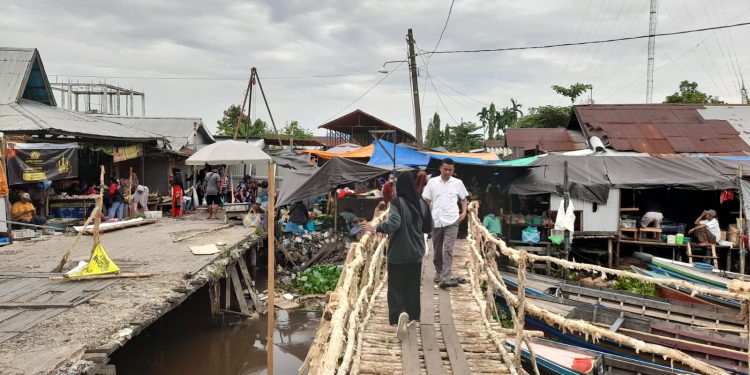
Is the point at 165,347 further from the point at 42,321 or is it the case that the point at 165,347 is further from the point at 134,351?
the point at 42,321

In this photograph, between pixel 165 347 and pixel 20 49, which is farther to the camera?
pixel 20 49

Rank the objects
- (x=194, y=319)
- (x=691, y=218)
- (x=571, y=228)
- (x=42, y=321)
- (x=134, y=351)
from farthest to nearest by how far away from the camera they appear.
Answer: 1. (x=691, y=218)
2. (x=571, y=228)
3. (x=194, y=319)
4. (x=134, y=351)
5. (x=42, y=321)

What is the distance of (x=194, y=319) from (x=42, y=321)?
529 centimetres

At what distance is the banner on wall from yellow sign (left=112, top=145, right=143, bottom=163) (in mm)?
1805

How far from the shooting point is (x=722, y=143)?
1580cm

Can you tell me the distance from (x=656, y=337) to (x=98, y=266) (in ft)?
25.9

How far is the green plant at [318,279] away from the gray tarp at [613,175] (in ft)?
18.1

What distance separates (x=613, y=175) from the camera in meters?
13.7

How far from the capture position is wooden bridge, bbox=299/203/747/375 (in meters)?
3.65

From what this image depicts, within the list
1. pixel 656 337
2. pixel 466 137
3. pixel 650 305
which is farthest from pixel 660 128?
pixel 466 137

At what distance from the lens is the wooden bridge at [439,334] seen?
3.65 metres

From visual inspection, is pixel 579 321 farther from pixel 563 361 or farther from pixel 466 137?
pixel 466 137

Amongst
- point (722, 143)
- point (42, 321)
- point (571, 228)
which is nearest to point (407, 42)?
point (571, 228)

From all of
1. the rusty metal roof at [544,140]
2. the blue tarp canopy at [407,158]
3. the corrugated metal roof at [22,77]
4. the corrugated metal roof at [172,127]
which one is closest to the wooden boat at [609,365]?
the blue tarp canopy at [407,158]
